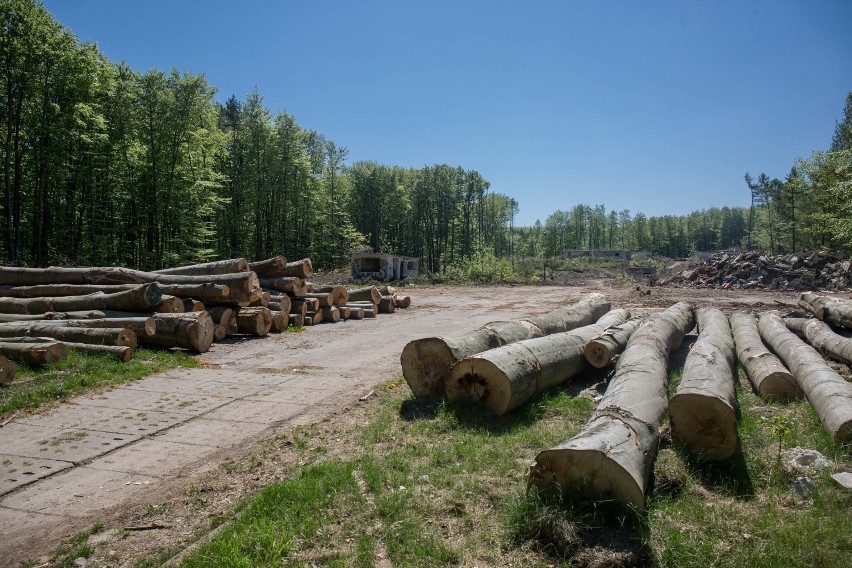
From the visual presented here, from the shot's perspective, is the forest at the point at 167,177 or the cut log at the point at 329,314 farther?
the forest at the point at 167,177

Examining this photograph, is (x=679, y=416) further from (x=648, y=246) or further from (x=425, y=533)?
(x=648, y=246)

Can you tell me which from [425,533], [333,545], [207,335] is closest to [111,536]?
[333,545]

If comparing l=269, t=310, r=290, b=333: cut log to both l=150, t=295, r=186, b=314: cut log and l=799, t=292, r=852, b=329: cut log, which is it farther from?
l=799, t=292, r=852, b=329: cut log

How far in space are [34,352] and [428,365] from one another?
22.3 feet

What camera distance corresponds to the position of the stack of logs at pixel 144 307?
978 centimetres

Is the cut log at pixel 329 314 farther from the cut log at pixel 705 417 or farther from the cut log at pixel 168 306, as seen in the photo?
the cut log at pixel 705 417

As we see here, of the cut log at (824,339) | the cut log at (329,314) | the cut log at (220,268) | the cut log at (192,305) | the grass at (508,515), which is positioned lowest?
the grass at (508,515)

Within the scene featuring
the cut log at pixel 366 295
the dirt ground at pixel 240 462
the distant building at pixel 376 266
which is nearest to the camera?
the dirt ground at pixel 240 462

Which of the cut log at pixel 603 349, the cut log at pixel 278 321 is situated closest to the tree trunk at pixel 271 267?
the cut log at pixel 278 321

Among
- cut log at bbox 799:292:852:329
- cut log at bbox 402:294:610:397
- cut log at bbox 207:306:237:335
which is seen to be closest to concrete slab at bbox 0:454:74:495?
cut log at bbox 402:294:610:397

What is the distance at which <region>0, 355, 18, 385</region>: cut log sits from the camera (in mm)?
7672

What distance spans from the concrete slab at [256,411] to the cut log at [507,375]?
2261 mm

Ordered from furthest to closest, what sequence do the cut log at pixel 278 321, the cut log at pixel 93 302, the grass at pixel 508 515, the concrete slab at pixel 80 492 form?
1. the cut log at pixel 278 321
2. the cut log at pixel 93 302
3. the concrete slab at pixel 80 492
4. the grass at pixel 508 515

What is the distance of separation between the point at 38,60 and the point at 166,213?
38.1ft
